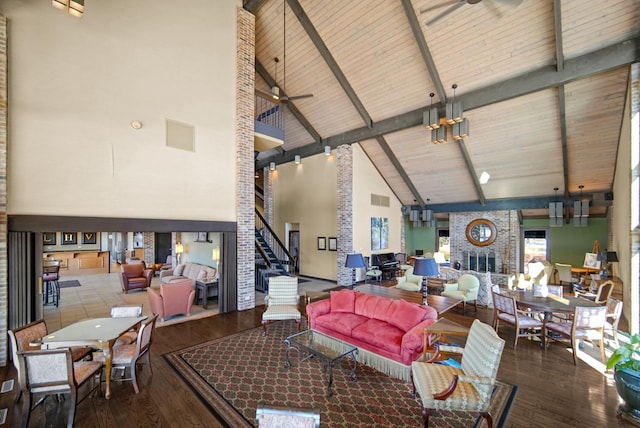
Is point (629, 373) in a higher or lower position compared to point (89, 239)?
lower

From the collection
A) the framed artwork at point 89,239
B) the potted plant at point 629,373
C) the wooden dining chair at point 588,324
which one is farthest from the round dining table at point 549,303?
the framed artwork at point 89,239

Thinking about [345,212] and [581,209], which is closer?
[581,209]

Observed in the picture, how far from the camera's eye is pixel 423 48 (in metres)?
6.57

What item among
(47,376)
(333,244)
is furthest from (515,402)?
(333,244)

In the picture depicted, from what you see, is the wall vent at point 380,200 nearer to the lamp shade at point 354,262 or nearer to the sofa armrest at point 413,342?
the lamp shade at point 354,262

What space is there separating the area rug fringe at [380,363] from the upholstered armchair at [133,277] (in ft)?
24.5

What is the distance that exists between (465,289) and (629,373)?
408 cm

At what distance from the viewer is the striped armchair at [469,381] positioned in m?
2.69

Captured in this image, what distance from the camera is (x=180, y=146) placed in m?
6.23

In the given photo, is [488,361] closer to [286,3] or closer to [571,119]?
[571,119]

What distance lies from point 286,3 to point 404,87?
12.5ft

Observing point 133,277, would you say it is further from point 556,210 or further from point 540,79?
point 556,210

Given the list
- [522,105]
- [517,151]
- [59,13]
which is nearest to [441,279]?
[517,151]

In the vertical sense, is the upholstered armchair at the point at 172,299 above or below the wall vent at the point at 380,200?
below
